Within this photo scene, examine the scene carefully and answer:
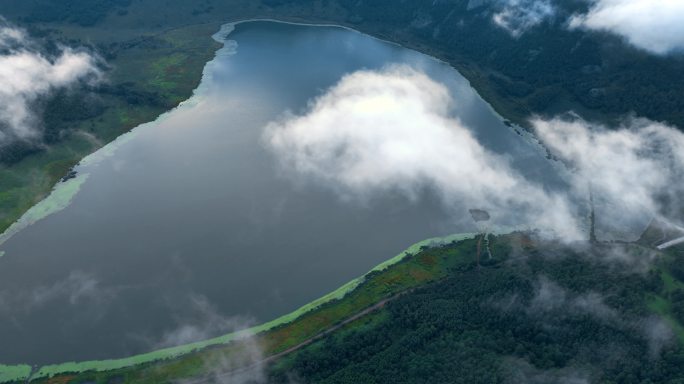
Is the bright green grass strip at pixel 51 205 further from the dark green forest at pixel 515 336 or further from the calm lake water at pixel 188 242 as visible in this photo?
the dark green forest at pixel 515 336

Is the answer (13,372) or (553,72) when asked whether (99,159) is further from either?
(553,72)

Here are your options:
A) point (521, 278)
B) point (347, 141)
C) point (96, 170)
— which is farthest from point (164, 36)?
point (521, 278)

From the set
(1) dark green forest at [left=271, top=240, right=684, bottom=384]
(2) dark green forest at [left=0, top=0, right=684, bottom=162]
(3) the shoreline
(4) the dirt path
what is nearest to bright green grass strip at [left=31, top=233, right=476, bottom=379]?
(4) the dirt path

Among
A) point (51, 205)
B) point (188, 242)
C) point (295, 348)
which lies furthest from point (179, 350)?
point (51, 205)

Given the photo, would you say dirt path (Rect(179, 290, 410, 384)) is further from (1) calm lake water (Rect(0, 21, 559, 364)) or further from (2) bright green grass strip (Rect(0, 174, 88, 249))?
(2) bright green grass strip (Rect(0, 174, 88, 249))

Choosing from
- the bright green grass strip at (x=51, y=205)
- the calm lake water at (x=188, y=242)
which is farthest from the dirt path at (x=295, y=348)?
the bright green grass strip at (x=51, y=205)

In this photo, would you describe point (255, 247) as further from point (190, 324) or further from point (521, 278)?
point (521, 278)
